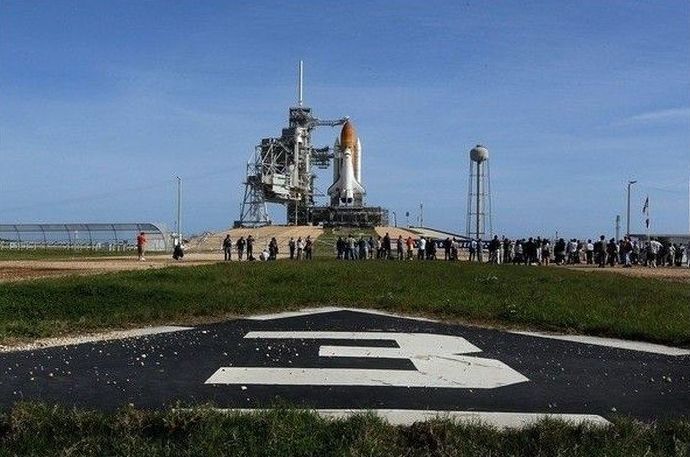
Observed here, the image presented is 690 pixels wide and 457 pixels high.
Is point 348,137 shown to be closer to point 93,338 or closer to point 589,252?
point 589,252

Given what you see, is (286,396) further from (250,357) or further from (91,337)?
(91,337)

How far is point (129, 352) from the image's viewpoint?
8.97m

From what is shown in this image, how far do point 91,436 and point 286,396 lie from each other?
1.99 meters

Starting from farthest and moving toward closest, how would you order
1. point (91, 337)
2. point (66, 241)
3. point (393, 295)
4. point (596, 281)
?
point (66, 241) < point (596, 281) < point (393, 295) < point (91, 337)

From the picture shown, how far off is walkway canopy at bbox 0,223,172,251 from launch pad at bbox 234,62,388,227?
134ft

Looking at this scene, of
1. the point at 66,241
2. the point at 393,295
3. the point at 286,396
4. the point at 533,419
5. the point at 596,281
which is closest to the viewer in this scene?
the point at 533,419

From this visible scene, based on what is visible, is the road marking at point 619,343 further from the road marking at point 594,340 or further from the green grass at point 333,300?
the green grass at point 333,300

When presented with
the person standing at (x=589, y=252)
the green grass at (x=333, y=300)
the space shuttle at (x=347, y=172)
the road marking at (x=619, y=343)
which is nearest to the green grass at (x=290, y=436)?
the road marking at (x=619, y=343)

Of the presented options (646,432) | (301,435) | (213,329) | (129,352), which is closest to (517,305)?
(213,329)

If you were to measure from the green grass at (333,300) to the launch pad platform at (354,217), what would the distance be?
78.3 meters

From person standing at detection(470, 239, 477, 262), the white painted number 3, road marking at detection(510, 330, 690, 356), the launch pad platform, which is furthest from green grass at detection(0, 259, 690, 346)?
the launch pad platform

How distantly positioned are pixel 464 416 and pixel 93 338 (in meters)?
6.23

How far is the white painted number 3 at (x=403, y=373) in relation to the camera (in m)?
7.41

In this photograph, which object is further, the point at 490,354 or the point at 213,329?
the point at 213,329
